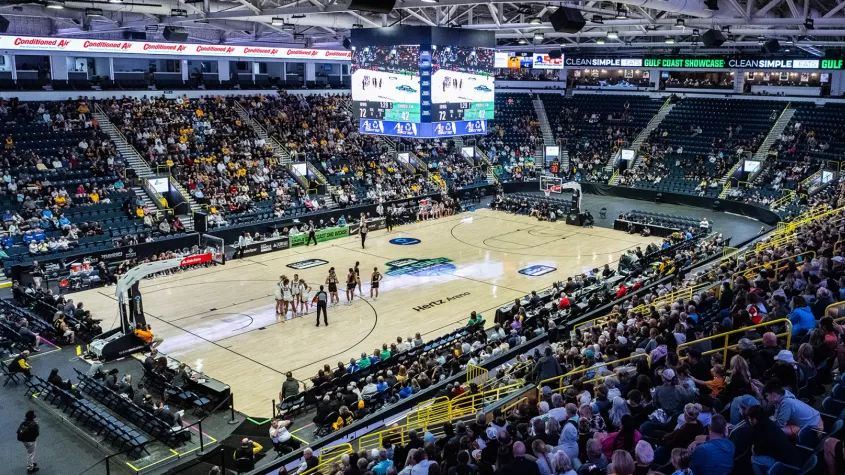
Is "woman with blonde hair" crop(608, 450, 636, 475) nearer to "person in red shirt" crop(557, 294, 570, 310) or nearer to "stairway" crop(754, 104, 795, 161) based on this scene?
"person in red shirt" crop(557, 294, 570, 310)

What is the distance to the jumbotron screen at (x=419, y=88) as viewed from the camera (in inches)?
1168

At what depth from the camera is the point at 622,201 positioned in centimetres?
4706

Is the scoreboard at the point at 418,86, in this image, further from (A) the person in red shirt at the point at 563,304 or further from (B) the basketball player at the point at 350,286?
(A) the person in red shirt at the point at 563,304

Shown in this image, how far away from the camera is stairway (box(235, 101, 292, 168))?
42.9 metres

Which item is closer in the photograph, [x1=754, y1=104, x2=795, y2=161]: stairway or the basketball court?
the basketball court

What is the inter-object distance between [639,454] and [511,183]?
42.7m

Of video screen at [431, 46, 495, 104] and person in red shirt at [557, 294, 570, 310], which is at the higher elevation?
video screen at [431, 46, 495, 104]

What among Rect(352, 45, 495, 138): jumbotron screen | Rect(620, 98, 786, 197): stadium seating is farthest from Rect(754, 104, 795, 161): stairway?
Rect(352, 45, 495, 138): jumbotron screen

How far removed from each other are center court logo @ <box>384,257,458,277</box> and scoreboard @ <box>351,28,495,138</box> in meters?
5.37

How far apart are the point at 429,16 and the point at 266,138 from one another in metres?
15.7

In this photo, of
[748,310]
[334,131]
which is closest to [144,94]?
[334,131]

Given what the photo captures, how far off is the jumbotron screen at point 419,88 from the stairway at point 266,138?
11873mm

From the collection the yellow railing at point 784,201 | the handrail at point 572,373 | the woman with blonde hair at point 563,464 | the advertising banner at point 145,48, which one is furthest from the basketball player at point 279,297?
the yellow railing at point 784,201

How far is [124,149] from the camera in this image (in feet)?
125
